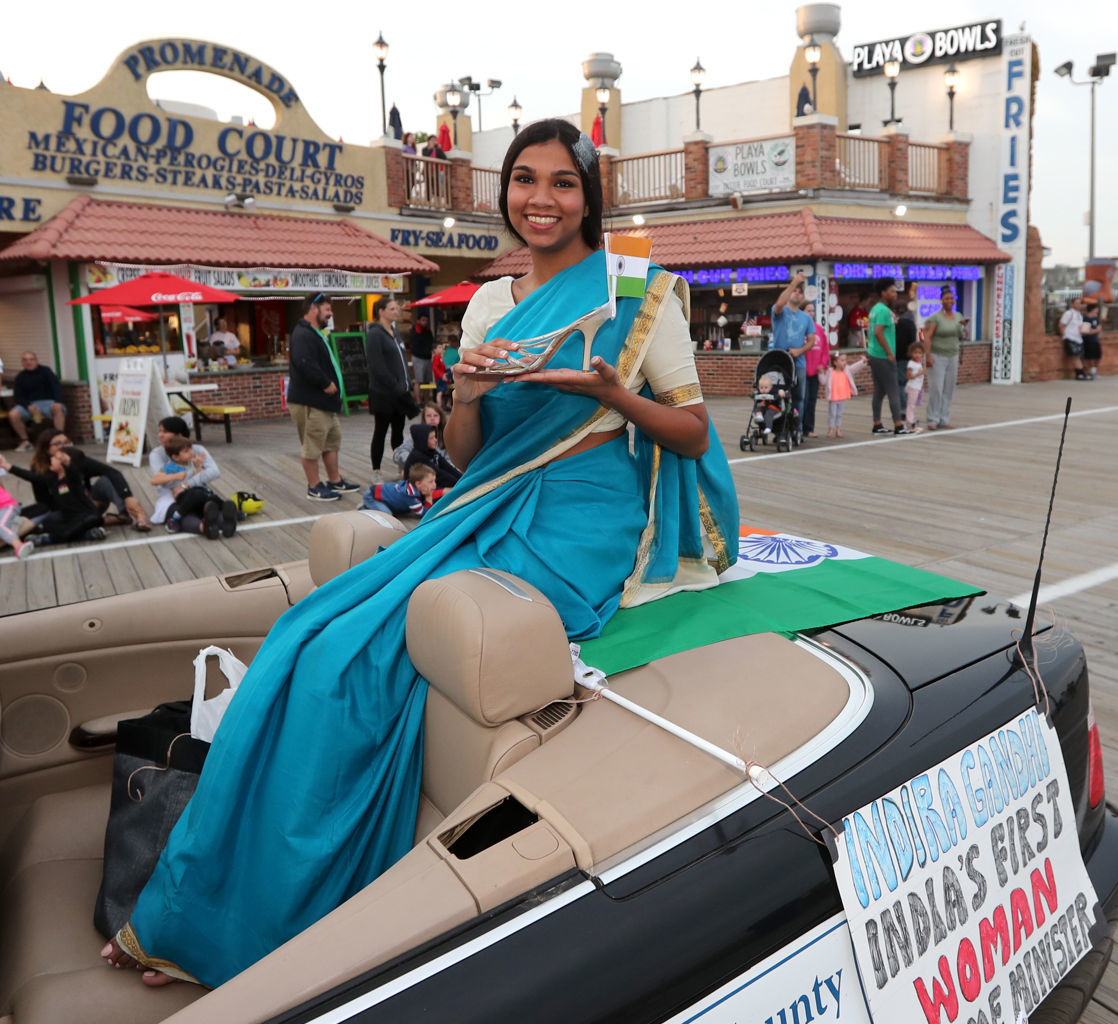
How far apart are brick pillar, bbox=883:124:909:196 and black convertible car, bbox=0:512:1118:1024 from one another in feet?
63.4

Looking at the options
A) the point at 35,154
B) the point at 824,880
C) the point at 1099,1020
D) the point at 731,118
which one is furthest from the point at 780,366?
the point at 731,118

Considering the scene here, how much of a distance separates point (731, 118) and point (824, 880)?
93.2ft

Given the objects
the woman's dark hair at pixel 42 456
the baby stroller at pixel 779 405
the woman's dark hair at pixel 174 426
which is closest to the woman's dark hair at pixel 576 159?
the woman's dark hair at pixel 42 456

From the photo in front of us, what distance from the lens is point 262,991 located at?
1055mm

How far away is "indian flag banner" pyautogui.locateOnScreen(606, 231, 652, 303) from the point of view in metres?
1.85

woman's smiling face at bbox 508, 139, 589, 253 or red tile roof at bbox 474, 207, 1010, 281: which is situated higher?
red tile roof at bbox 474, 207, 1010, 281

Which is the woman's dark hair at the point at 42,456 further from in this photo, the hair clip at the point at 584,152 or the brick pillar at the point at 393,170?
the brick pillar at the point at 393,170

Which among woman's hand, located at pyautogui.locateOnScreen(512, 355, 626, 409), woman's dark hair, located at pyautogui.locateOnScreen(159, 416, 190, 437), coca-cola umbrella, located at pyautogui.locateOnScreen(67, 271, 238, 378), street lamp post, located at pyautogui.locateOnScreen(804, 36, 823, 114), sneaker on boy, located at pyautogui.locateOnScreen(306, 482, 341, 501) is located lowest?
sneaker on boy, located at pyautogui.locateOnScreen(306, 482, 341, 501)

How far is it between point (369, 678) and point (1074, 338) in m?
22.6

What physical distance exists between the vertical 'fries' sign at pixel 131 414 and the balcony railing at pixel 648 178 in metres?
11.6

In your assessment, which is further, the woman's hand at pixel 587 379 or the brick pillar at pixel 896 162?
the brick pillar at pixel 896 162

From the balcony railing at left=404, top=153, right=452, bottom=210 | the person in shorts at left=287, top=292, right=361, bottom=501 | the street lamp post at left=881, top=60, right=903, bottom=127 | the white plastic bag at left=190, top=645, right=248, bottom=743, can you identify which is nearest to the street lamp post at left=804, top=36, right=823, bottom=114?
the street lamp post at left=881, top=60, right=903, bottom=127

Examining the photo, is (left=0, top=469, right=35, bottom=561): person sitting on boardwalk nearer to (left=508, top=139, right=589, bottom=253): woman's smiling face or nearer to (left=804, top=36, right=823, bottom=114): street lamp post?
(left=508, top=139, right=589, bottom=253): woman's smiling face

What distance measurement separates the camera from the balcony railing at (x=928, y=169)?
64.5 feet
